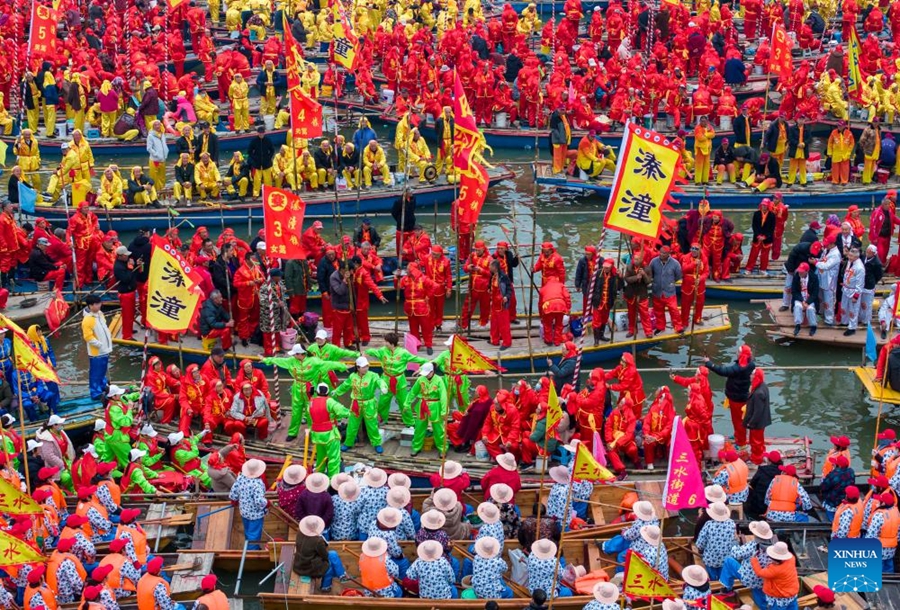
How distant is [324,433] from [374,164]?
12513 millimetres

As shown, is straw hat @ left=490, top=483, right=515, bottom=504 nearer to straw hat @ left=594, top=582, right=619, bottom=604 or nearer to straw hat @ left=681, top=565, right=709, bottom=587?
straw hat @ left=594, top=582, right=619, bottom=604

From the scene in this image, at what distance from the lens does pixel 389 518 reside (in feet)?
58.8

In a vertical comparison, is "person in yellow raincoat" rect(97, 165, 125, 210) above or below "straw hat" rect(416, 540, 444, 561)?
above

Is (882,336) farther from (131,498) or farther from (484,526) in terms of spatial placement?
(131,498)

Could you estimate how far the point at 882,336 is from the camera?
24359mm

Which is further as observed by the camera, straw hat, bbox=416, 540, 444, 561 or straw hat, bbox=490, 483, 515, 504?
straw hat, bbox=490, 483, 515, 504

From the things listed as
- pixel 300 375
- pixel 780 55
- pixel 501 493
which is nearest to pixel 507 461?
pixel 501 493

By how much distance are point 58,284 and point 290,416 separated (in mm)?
7155

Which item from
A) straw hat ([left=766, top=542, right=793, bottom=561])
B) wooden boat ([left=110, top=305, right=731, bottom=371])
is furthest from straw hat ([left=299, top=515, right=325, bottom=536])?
wooden boat ([left=110, top=305, right=731, bottom=371])

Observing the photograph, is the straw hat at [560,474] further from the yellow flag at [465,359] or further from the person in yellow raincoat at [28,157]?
the person in yellow raincoat at [28,157]

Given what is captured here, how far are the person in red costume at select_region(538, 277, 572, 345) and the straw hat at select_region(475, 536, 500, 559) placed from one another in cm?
697

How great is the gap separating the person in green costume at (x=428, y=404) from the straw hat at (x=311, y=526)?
3.26 meters

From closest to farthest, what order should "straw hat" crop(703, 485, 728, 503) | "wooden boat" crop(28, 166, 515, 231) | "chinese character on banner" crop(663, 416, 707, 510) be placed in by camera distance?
"chinese character on banner" crop(663, 416, 707, 510) < "straw hat" crop(703, 485, 728, 503) < "wooden boat" crop(28, 166, 515, 231)

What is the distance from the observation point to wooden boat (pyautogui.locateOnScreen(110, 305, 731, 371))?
24000 mm
